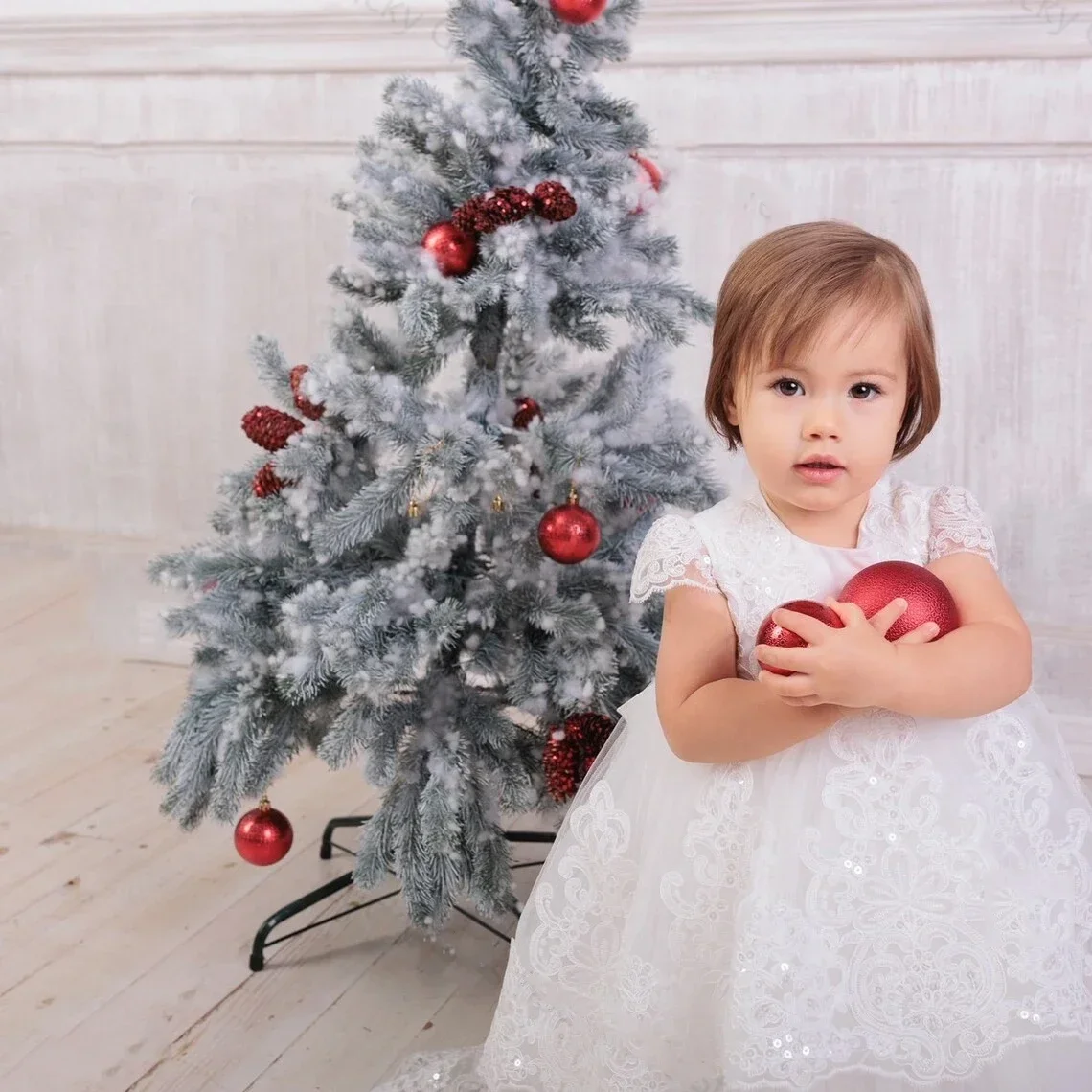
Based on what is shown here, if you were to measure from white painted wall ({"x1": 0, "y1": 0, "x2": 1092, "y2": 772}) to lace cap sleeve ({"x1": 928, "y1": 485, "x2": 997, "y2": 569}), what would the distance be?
1.89 feet

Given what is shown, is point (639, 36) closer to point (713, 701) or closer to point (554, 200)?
point (554, 200)

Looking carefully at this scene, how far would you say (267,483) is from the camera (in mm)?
1498

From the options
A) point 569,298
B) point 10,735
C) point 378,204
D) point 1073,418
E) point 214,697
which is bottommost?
point 10,735

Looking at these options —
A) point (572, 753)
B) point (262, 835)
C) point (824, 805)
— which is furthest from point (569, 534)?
point (262, 835)

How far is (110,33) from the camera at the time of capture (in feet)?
8.23

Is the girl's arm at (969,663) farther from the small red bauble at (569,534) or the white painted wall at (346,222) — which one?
the white painted wall at (346,222)

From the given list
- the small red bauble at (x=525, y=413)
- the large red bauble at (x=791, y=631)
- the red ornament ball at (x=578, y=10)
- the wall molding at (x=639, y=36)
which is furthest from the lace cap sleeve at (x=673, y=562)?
the wall molding at (x=639, y=36)

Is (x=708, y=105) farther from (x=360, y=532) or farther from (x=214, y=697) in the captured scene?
(x=214, y=697)

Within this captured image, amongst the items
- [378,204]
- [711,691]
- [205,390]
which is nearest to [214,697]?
[378,204]

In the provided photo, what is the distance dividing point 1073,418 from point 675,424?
0.88 m

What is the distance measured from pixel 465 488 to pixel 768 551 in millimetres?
381

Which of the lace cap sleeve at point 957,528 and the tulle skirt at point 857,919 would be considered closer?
the tulle skirt at point 857,919

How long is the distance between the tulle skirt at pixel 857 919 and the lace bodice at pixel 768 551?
13 centimetres

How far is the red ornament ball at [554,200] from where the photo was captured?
137cm
